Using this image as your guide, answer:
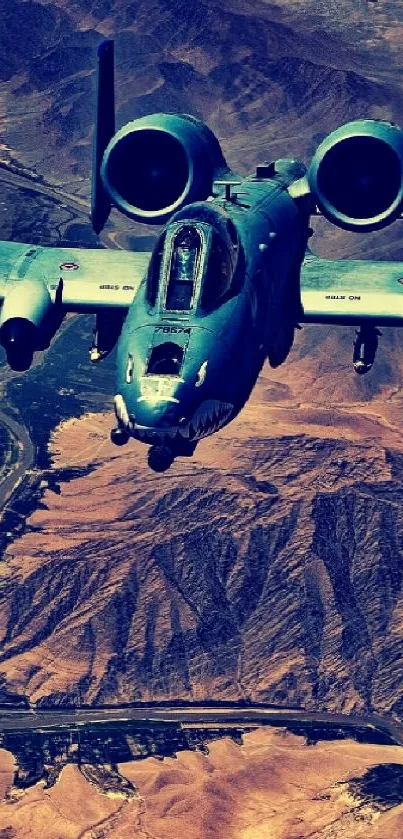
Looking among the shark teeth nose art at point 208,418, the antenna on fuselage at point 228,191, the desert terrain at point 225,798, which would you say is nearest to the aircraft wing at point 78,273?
the antenna on fuselage at point 228,191

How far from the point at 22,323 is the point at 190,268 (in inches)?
265

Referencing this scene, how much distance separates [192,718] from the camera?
8781cm

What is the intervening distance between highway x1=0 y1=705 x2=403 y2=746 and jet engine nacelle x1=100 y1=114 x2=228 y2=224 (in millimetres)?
43433

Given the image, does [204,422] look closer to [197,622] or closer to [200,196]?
[200,196]

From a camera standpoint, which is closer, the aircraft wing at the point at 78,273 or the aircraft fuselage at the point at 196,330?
the aircraft fuselage at the point at 196,330

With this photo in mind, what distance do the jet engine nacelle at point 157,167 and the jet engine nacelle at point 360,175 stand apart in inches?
171

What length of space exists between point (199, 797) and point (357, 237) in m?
57.9

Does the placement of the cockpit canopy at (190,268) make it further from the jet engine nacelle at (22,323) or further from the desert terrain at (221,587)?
the desert terrain at (221,587)

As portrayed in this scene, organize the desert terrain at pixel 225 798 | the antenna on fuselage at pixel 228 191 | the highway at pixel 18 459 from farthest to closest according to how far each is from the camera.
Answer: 1. the highway at pixel 18 459
2. the desert terrain at pixel 225 798
3. the antenna on fuselage at pixel 228 191

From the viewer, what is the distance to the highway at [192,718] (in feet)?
284

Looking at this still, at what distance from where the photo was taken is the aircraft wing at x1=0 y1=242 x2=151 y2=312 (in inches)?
1881

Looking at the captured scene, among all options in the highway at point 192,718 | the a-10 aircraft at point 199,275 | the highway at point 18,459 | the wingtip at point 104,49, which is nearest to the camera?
the a-10 aircraft at point 199,275

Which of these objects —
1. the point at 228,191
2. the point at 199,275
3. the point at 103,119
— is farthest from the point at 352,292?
the point at 103,119

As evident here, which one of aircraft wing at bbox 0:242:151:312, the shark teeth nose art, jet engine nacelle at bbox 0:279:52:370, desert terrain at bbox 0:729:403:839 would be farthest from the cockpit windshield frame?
desert terrain at bbox 0:729:403:839
